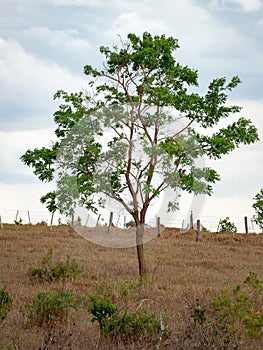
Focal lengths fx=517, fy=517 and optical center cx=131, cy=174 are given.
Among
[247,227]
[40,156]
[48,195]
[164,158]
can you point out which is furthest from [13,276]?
[247,227]

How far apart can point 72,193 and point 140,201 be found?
9.68ft

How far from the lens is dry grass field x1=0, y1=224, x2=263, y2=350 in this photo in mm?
8266

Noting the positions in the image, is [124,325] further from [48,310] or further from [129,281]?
[129,281]

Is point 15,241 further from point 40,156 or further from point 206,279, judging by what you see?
point 206,279

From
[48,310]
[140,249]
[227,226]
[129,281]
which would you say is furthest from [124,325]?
[227,226]

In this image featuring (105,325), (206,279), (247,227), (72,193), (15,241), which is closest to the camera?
(105,325)

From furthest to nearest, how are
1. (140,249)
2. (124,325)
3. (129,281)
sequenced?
(140,249), (129,281), (124,325)

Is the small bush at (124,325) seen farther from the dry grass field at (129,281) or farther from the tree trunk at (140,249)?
the tree trunk at (140,249)

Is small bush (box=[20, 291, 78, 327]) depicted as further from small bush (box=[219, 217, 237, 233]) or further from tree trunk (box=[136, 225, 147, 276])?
small bush (box=[219, 217, 237, 233])

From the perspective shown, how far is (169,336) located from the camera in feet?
27.7

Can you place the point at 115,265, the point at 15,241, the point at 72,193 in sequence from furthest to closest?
the point at 15,241
the point at 115,265
the point at 72,193

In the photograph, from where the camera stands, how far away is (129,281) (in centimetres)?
1493

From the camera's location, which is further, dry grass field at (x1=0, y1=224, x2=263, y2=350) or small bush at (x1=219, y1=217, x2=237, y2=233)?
small bush at (x1=219, y1=217, x2=237, y2=233)

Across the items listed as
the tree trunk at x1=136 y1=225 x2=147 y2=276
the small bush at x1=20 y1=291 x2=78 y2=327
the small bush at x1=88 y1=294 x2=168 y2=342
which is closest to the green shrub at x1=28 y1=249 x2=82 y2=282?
the tree trunk at x1=136 y1=225 x2=147 y2=276
